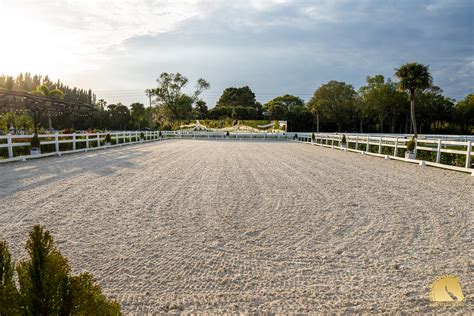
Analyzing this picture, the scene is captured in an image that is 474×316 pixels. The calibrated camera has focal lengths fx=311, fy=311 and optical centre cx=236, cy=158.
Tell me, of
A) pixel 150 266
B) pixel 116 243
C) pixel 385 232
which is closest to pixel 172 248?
pixel 150 266

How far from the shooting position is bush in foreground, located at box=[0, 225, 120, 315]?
123 cm

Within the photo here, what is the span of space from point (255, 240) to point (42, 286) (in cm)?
298

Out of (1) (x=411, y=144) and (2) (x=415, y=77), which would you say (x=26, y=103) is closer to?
(1) (x=411, y=144)

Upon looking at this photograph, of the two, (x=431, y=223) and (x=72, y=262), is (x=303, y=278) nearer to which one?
(x=72, y=262)

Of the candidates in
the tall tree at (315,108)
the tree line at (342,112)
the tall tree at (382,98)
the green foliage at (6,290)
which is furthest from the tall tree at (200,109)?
the green foliage at (6,290)

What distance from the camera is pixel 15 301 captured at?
1232mm

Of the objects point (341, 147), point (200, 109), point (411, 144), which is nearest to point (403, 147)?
point (411, 144)

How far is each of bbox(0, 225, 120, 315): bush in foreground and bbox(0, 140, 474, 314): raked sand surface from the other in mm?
1360

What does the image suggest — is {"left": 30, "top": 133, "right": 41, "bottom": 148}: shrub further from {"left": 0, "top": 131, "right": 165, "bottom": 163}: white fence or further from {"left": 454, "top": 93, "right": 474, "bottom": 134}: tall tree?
{"left": 454, "top": 93, "right": 474, "bottom": 134}: tall tree

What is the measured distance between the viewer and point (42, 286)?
4.05 ft

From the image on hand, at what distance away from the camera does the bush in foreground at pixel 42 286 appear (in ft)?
4.03

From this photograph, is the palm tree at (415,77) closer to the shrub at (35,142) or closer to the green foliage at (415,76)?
the green foliage at (415,76)

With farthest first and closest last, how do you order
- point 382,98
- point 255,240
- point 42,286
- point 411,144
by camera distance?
point 382,98
point 411,144
point 255,240
point 42,286

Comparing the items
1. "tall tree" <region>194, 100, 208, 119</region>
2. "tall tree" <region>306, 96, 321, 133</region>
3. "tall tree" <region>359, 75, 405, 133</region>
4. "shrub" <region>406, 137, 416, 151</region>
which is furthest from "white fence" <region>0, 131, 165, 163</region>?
"tall tree" <region>194, 100, 208, 119</region>
